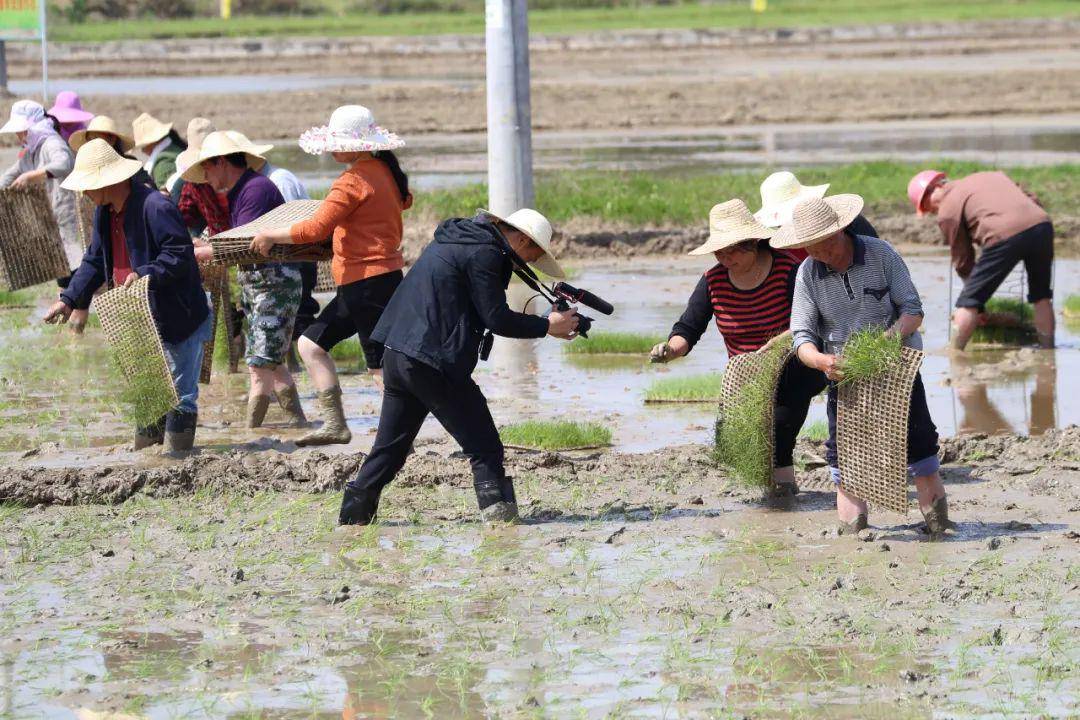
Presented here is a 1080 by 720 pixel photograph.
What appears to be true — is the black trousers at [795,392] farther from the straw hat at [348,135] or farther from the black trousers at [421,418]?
the straw hat at [348,135]

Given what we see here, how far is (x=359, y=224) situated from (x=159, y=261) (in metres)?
1.12

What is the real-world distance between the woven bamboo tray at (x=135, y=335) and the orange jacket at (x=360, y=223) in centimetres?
92

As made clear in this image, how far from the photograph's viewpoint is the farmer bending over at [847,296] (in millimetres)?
6961

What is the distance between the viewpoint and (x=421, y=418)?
25.3 feet

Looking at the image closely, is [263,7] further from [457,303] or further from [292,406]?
[457,303]

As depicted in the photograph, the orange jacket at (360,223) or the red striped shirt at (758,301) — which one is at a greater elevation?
the orange jacket at (360,223)

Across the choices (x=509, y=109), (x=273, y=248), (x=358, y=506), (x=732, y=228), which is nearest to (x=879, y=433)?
(x=732, y=228)

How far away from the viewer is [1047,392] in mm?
10508

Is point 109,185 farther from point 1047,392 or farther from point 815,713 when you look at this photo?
point 1047,392

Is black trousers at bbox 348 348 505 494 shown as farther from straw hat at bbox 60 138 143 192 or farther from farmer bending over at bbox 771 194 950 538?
straw hat at bbox 60 138 143 192

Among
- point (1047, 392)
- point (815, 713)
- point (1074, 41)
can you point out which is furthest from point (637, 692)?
point (1074, 41)

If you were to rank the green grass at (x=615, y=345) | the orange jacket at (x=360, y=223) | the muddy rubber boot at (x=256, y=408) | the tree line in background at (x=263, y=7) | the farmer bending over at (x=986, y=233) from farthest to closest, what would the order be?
the tree line in background at (x=263, y=7) < the green grass at (x=615, y=345) < the farmer bending over at (x=986, y=233) < the muddy rubber boot at (x=256, y=408) < the orange jacket at (x=360, y=223)

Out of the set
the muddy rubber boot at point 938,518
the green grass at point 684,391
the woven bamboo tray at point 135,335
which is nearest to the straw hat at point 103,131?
the woven bamboo tray at point 135,335

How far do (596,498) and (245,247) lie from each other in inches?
96.7
